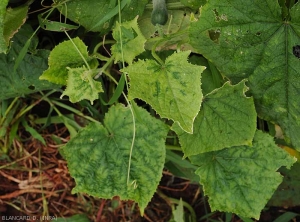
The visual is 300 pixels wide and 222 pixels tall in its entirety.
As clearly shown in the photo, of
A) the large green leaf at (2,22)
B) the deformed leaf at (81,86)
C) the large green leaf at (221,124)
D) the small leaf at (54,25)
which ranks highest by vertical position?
the large green leaf at (2,22)

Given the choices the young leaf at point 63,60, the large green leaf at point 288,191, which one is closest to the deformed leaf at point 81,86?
the young leaf at point 63,60

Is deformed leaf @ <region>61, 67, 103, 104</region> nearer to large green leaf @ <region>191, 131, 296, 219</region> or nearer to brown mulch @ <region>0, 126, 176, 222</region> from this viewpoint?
large green leaf @ <region>191, 131, 296, 219</region>

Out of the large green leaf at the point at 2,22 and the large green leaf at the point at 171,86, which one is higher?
the large green leaf at the point at 2,22

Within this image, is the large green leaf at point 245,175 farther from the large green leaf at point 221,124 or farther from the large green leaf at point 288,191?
the large green leaf at point 288,191

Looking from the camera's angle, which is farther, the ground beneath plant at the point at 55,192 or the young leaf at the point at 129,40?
the ground beneath plant at the point at 55,192

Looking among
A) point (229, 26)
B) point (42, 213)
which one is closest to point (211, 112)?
point (229, 26)

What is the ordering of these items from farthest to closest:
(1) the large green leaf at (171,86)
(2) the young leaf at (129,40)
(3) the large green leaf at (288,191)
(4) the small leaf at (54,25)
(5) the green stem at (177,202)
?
(5) the green stem at (177,202)
(3) the large green leaf at (288,191)
(4) the small leaf at (54,25)
(2) the young leaf at (129,40)
(1) the large green leaf at (171,86)

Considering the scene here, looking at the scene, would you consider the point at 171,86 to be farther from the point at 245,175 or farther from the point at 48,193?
the point at 48,193

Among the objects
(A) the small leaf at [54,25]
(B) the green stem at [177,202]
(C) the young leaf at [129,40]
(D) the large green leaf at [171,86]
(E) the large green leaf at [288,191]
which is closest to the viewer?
(D) the large green leaf at [171,86]
